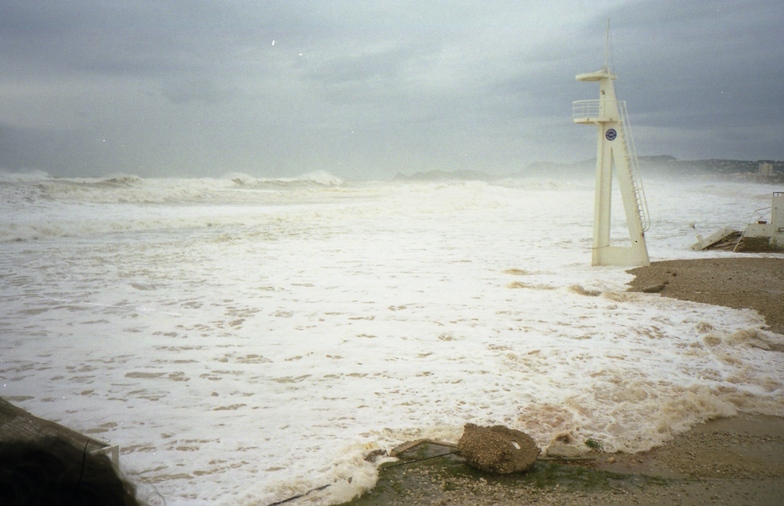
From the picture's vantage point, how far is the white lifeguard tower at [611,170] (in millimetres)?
10422

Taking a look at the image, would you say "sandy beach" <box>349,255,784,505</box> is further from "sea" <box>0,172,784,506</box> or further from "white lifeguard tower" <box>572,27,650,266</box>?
"white lifeguard tower" <box>572,27,650,266</box>

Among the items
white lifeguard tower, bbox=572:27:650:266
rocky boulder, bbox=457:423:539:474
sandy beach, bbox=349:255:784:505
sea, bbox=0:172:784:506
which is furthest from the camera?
white lifeguard tower, bbox=572:27:650:266

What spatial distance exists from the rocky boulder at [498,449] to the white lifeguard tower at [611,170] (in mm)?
7760

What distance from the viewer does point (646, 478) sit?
10.9 feet

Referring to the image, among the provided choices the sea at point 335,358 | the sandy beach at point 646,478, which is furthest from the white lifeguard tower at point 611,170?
the sandy beach at point 646,478

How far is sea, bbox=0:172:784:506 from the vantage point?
3.86 metres

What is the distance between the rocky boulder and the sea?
24 cm

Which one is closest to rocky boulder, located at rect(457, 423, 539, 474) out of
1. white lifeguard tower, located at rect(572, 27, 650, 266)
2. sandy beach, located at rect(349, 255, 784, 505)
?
sandy beach, located at rect(349, 255, 784, 505)

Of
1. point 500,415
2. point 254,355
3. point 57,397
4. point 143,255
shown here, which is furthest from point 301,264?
point 500,415

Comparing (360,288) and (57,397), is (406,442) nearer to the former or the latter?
(57,397)

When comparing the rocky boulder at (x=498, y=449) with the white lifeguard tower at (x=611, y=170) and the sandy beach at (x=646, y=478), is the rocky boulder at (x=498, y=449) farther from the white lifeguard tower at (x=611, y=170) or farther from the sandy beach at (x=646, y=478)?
the white lifeguard tower at (x=611, y=170)

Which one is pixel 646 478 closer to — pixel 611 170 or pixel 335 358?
pixel 335 358

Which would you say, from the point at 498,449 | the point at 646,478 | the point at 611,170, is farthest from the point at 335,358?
the point at 611,170

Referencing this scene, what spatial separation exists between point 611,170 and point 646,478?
330 inches
